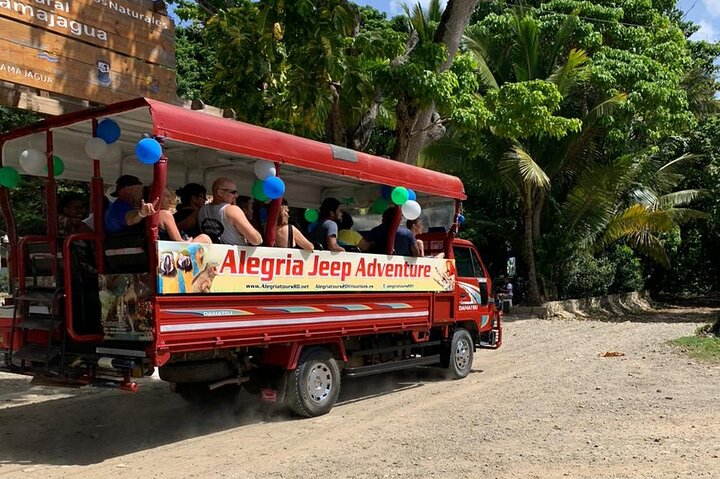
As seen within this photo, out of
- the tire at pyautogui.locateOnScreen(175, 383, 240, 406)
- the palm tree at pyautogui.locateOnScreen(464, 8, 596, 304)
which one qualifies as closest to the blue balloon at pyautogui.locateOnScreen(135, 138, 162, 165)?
the tire at pyautogui.locateOnScreen(175, 383, 240, 406)

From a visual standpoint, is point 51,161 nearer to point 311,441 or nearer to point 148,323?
point 148,323

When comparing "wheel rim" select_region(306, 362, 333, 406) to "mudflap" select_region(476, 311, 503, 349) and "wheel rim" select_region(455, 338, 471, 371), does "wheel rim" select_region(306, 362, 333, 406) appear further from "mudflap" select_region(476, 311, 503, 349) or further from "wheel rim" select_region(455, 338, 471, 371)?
"mudflap" select_region(476, 311, 503, 349)

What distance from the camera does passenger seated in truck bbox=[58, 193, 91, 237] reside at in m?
6.71

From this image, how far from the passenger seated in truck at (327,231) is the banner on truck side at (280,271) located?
0.21 m

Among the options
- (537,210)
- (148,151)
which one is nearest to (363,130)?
(148,151)

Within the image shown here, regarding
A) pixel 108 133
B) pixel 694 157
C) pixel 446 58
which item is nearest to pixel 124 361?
pixel 108 133

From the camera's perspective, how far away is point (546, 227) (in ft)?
71.1

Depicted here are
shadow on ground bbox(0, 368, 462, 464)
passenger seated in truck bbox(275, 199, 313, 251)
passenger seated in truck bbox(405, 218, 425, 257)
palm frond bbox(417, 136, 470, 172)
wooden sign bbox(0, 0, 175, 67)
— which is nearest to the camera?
shadow on ground bbox(0, 368, 462, 464)

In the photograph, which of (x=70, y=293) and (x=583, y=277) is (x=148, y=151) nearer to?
(x=70, y=293)

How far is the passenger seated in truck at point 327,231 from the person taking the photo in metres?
7.69

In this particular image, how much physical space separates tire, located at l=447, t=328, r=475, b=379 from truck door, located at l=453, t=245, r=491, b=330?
0.28 meters

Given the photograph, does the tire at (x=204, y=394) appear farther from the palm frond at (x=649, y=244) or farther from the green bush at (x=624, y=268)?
the green bush at (x=624, y=268)

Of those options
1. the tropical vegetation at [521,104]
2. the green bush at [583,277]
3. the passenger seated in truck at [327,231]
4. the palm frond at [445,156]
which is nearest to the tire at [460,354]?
the passenger seated in truck at [327,231]

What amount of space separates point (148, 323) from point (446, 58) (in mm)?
6624
